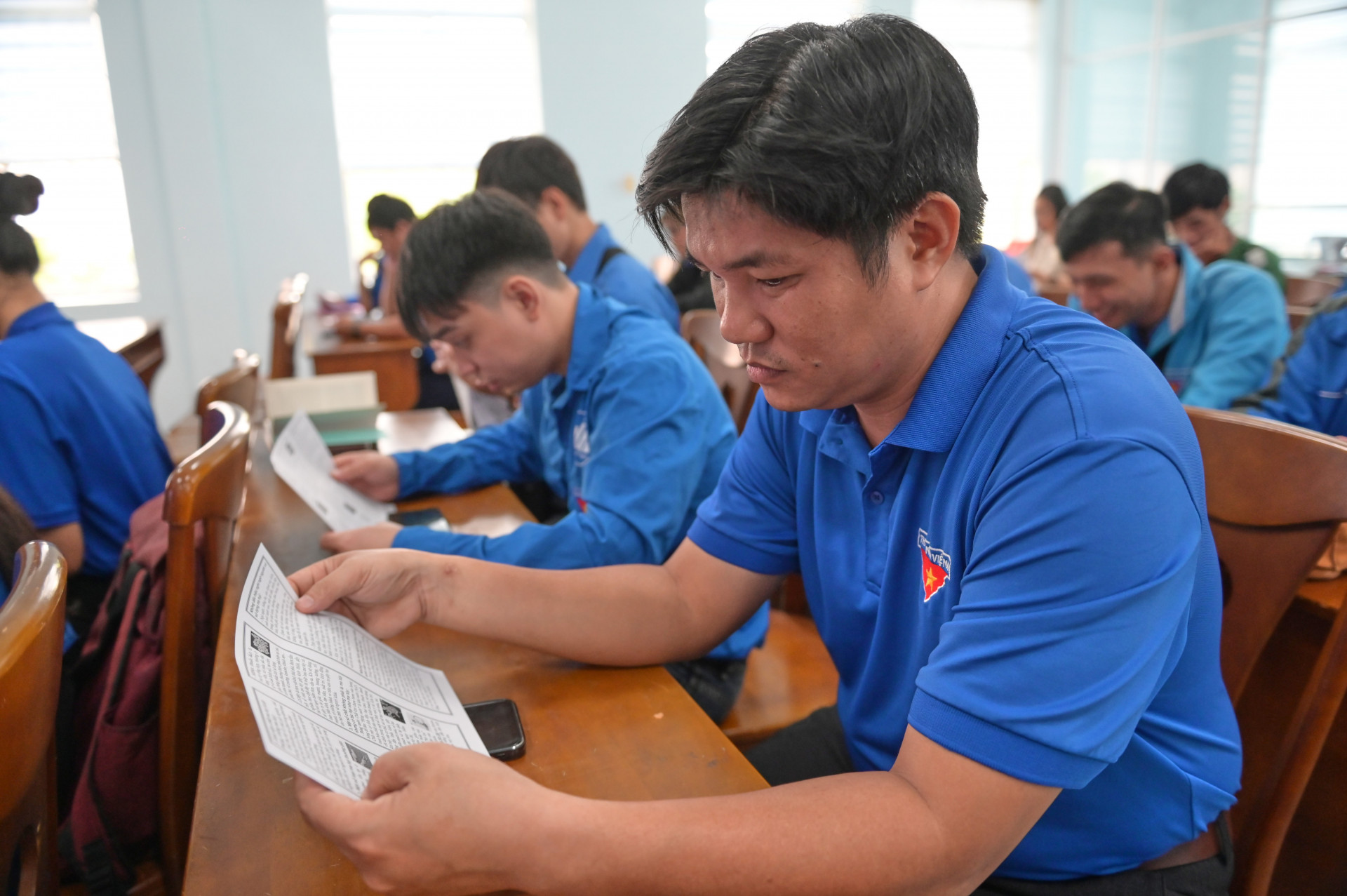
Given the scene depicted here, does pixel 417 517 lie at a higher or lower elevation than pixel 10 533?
lower

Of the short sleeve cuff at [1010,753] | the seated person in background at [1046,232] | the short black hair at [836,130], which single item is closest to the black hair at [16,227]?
the short black hair at [836,130]

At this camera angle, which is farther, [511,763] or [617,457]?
[617,457]

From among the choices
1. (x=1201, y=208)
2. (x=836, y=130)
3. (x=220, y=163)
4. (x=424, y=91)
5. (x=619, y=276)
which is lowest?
(x=619, y=276)

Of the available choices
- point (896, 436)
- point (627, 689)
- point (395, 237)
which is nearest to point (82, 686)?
point (627, 689)

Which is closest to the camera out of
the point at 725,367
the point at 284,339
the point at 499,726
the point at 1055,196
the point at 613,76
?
the point at 499,726

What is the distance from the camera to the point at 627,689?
2.89 feet

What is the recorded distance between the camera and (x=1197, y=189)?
333 centimetres

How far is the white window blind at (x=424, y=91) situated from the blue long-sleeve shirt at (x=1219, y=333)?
4.92m

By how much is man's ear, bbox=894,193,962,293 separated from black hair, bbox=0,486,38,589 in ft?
3.28

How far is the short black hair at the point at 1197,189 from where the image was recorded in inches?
130

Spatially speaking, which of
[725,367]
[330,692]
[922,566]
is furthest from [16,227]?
[922,566]

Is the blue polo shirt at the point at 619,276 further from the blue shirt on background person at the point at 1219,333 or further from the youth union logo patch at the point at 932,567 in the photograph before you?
the youth union logo patch at the point at 932,567

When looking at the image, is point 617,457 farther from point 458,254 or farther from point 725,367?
point 725,367

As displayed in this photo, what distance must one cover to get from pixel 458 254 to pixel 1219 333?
208 centimetres
